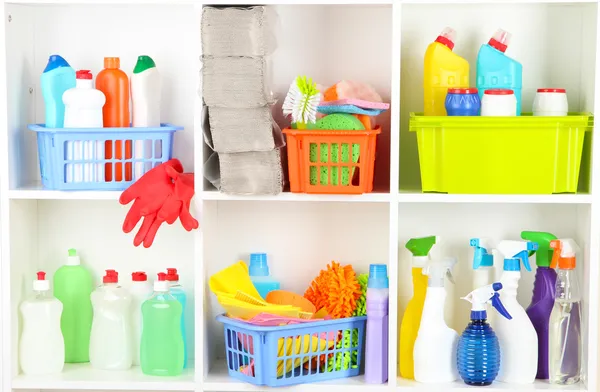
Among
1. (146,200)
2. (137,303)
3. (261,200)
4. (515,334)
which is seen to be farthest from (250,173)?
(515,334)

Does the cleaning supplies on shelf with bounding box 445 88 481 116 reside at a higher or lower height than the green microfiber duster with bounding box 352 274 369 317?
higher

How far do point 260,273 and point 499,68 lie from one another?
72 centimetres

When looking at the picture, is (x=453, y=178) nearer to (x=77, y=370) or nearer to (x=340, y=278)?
(x=340, y=278)

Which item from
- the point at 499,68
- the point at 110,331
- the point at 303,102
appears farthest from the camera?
the point at 110,331

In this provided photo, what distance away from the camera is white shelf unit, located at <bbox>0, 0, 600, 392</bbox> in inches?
79.4

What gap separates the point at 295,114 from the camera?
1.88 metres

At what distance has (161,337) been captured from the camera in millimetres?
2049

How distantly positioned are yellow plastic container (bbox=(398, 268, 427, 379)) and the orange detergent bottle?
69 cm

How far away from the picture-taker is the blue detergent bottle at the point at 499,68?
1.98 metres

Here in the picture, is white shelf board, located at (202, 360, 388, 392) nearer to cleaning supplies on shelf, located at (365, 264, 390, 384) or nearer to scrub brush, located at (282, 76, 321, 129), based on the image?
cleaning supplies on shelf, located at (365, 264, 390, 384)

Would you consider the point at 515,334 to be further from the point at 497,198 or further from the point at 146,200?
the point at 146,200

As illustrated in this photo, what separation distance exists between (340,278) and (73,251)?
64 cm

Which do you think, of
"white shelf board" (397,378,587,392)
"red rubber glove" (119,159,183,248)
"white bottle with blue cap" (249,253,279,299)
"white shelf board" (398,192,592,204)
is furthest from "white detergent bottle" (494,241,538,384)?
"red rubber glove" (119,159,183,248)

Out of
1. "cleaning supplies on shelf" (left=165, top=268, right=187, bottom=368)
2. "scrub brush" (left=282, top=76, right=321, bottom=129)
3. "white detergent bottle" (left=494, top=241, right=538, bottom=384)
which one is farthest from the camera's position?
"cleaning supplies on shelf" (left=165, top=268, right=187, bottom=368)
